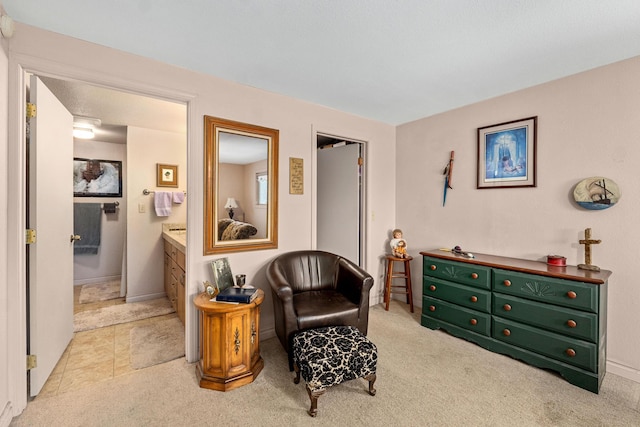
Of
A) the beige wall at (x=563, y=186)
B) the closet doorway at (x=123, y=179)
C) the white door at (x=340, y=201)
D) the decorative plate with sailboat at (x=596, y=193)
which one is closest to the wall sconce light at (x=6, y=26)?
the closet doorway at (x=123, y=179)

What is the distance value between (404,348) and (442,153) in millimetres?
2151

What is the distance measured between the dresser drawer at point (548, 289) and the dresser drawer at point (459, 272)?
87 millimetres

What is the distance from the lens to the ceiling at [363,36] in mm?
1567

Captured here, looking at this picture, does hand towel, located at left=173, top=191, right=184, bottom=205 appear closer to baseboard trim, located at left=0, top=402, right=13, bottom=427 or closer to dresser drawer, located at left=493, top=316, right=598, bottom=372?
→ baseboard trim, located at left=0, top=402, right=13, bottom=427

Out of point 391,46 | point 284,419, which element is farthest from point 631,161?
point 284,419

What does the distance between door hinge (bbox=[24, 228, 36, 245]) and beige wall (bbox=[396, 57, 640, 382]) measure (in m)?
3.54

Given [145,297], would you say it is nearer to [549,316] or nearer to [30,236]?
[30,236]

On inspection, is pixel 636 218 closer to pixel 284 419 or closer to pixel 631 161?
pixel 631 161

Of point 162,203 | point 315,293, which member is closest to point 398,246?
point 315,293

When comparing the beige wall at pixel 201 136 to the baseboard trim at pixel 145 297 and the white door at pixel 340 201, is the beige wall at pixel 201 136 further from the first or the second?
the baseboard trim at pixel 145 297

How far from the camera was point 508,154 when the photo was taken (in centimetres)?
275

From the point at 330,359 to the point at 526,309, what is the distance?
1662mm

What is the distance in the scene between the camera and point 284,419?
1683 mm

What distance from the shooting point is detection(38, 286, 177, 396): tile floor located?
6.61ft
